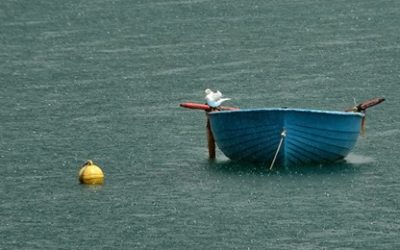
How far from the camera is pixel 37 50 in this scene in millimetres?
118812

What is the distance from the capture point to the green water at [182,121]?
6588 centimetres

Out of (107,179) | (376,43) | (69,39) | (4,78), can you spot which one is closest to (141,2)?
(69,39)

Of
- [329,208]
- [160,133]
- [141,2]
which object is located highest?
[141,2]

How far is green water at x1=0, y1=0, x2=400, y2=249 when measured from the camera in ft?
216

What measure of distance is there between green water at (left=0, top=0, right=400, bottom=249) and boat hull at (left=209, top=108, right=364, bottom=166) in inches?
25.4

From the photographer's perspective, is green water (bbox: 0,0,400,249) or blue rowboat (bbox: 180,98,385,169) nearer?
green water (bbox: 0,0,400,249)

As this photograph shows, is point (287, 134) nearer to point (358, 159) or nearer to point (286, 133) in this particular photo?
point (286, 133)

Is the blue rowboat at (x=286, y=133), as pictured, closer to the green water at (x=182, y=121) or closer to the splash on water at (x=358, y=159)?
the green water at (x=182, y=121)

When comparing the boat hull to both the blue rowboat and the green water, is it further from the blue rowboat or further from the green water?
the green water

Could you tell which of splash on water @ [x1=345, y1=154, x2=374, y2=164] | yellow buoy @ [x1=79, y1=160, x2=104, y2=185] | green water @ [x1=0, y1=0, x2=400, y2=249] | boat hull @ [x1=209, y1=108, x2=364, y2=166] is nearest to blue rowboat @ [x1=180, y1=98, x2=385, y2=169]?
boat hull @ [x1=209, y1=108, x2=364, y2=166]

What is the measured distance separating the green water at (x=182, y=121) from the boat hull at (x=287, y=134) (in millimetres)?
645

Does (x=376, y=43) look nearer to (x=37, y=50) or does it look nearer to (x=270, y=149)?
(x=37, y=50)

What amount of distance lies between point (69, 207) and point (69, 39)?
57617 mm

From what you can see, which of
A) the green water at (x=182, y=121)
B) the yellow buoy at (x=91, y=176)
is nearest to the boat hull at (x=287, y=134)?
the green water at (x=182, y=121)
